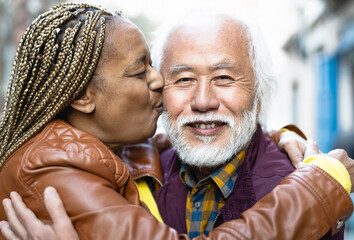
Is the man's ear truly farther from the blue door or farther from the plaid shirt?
the blue door

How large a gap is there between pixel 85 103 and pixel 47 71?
11.2 inches

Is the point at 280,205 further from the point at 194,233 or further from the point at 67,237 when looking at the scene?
the point at 67,237

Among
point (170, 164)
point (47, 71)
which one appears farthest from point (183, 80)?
point (47, 71)

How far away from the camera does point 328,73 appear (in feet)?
40.4

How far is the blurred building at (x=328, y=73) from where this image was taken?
10.6 metres

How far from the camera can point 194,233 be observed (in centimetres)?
230

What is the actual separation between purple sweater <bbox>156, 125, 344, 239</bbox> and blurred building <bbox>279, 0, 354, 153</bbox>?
23.9 feet

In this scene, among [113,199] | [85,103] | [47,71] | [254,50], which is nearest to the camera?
[113,199]

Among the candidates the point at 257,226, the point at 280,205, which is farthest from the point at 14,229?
the point at 280,205

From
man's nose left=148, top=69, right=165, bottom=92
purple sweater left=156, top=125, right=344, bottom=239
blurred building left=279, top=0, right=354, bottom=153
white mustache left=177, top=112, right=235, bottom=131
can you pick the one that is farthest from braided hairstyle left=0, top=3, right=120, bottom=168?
blurred building left=279, top=0, right=354, bottom=153

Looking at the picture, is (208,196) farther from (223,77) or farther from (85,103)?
(85,103)

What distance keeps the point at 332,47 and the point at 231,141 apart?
10879mm

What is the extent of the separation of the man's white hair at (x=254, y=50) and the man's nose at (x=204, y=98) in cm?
36

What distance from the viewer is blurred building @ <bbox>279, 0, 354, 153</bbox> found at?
10.6 metres
